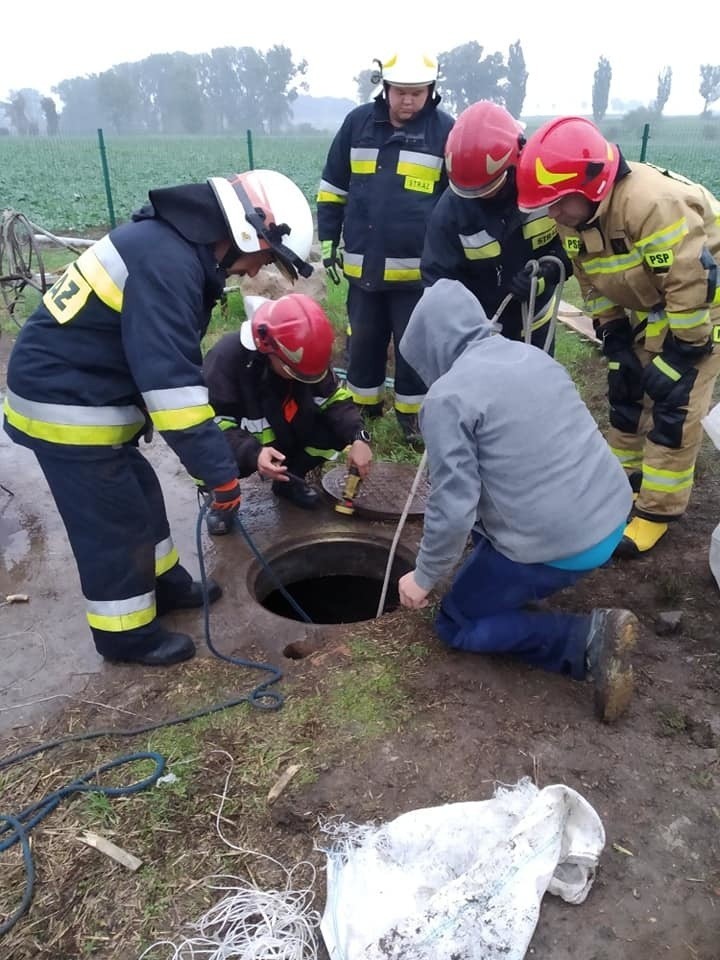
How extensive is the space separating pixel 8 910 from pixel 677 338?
3.14 metres

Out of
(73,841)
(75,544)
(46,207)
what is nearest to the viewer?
(73,841)

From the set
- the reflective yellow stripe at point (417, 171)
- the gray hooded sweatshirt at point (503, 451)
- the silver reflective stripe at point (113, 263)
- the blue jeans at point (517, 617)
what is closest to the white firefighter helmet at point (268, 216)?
the silver reflective stripe at point (113, 263)

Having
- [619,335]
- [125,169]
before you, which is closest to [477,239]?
[619,335]

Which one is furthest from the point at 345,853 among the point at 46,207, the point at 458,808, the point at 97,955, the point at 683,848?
the point at 46,207

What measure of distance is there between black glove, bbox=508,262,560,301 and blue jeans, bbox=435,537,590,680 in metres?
1.47

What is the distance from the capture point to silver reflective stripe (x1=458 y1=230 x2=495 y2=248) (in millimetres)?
3859

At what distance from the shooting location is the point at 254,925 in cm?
195

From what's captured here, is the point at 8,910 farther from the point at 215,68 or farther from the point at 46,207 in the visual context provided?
the point at 215,68

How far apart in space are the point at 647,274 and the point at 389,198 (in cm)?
179

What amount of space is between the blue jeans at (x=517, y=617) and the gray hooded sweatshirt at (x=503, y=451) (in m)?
0.12

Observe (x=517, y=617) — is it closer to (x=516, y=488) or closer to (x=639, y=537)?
(x=516, y=488)

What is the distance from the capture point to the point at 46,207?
55.7ft

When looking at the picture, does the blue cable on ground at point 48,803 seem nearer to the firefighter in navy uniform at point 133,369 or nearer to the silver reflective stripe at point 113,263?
the firefighter in navy uniform at point 133,369

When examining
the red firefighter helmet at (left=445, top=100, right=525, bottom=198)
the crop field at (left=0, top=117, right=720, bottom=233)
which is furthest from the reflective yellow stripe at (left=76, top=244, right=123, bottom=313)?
the crop field at (left=0, top=117, right=720, bottom=233)
